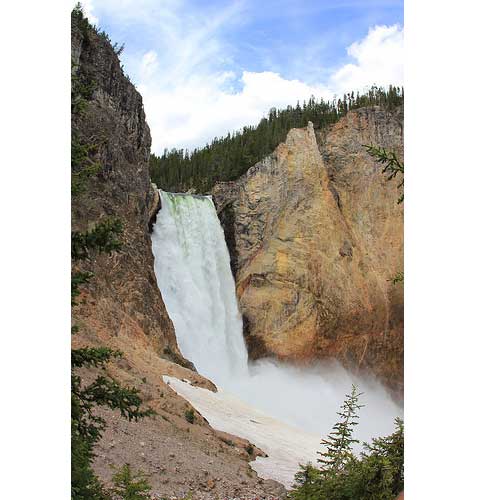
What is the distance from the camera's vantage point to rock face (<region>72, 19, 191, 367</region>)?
39.4 ft

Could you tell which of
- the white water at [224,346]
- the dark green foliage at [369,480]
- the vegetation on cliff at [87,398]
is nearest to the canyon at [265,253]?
the white water at [224,346]

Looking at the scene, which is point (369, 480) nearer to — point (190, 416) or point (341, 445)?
point (341, 445)

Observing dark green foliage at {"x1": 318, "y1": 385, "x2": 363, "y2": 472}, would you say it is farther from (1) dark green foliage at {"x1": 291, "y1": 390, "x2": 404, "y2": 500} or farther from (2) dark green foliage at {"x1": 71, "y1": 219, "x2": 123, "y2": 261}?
(2) dark green foliage at {"x1": 71, "y1": 219, "x2": 123, "y2": 261}

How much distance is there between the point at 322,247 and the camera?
2086 cm

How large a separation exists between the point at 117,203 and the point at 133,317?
3.17 meters

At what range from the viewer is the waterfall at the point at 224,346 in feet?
56.5

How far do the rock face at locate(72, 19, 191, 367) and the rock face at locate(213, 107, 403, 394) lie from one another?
218 inches

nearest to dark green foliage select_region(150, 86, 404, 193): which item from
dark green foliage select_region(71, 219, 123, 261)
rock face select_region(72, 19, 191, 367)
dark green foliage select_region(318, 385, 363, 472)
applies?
rock face select_region(72, 19, 191, 367)
